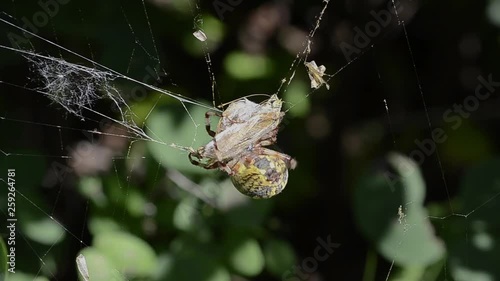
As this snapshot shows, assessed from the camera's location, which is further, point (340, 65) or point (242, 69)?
point (340, 65)

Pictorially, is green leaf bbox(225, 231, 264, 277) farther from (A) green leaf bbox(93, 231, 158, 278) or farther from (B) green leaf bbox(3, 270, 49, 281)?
(B) green leaf bbox(3, 270, 49, 281)

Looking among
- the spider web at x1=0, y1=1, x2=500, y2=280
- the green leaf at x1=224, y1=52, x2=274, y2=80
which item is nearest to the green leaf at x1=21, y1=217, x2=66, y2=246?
the spider web at x1=0, y1=1, x2=500, y2=280

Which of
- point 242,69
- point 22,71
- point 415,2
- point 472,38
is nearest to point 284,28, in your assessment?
point 242,69

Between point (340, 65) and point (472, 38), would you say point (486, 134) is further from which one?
point (340, 65)

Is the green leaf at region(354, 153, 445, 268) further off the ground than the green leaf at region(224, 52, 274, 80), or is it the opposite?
the green leaf at region(224, 52, 274, 80)

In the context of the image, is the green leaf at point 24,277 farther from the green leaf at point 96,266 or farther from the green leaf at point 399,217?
the green leaf at point 399,217

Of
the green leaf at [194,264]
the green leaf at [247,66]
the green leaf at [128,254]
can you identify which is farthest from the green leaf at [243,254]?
the green leaf at [247,66]
